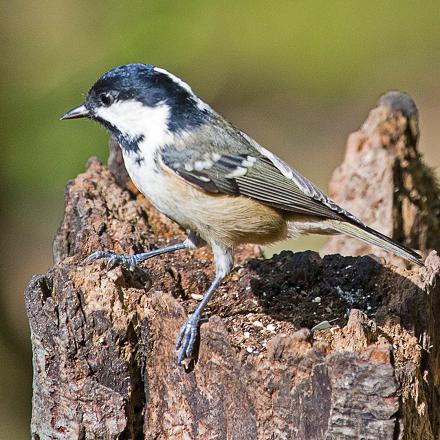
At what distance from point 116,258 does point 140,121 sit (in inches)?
17.8

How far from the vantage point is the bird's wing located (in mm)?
2494

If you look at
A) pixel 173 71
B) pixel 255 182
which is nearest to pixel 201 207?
pixel 255 182

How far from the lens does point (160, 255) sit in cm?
280

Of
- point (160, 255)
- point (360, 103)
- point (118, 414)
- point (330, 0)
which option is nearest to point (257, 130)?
point (360, 103)

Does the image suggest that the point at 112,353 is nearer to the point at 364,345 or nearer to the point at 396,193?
the point at 364,345

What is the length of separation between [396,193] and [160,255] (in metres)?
1.12

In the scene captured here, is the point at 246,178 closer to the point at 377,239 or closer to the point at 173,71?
the point at 377,239

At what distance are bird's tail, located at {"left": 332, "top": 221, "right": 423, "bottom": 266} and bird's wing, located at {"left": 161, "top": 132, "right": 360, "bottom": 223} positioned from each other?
0.03 meters

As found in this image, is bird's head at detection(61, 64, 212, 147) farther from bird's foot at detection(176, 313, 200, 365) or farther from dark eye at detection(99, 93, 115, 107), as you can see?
bird's foot at detection(176, 313, 200, 365)

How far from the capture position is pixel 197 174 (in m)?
2.49

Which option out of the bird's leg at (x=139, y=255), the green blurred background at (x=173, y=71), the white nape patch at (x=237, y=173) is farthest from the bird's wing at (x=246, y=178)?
the green blurred background at (x=173, y=71)

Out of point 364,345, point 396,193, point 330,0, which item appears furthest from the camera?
point 330,0

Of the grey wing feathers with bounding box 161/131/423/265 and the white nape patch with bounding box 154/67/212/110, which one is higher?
the white nape patch with bounding box 154/67/212/110

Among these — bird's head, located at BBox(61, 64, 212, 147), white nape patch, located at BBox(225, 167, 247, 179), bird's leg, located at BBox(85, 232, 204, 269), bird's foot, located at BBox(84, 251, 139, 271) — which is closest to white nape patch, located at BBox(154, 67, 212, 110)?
bird's head, located at BBox(61, 64, 212, 147)
